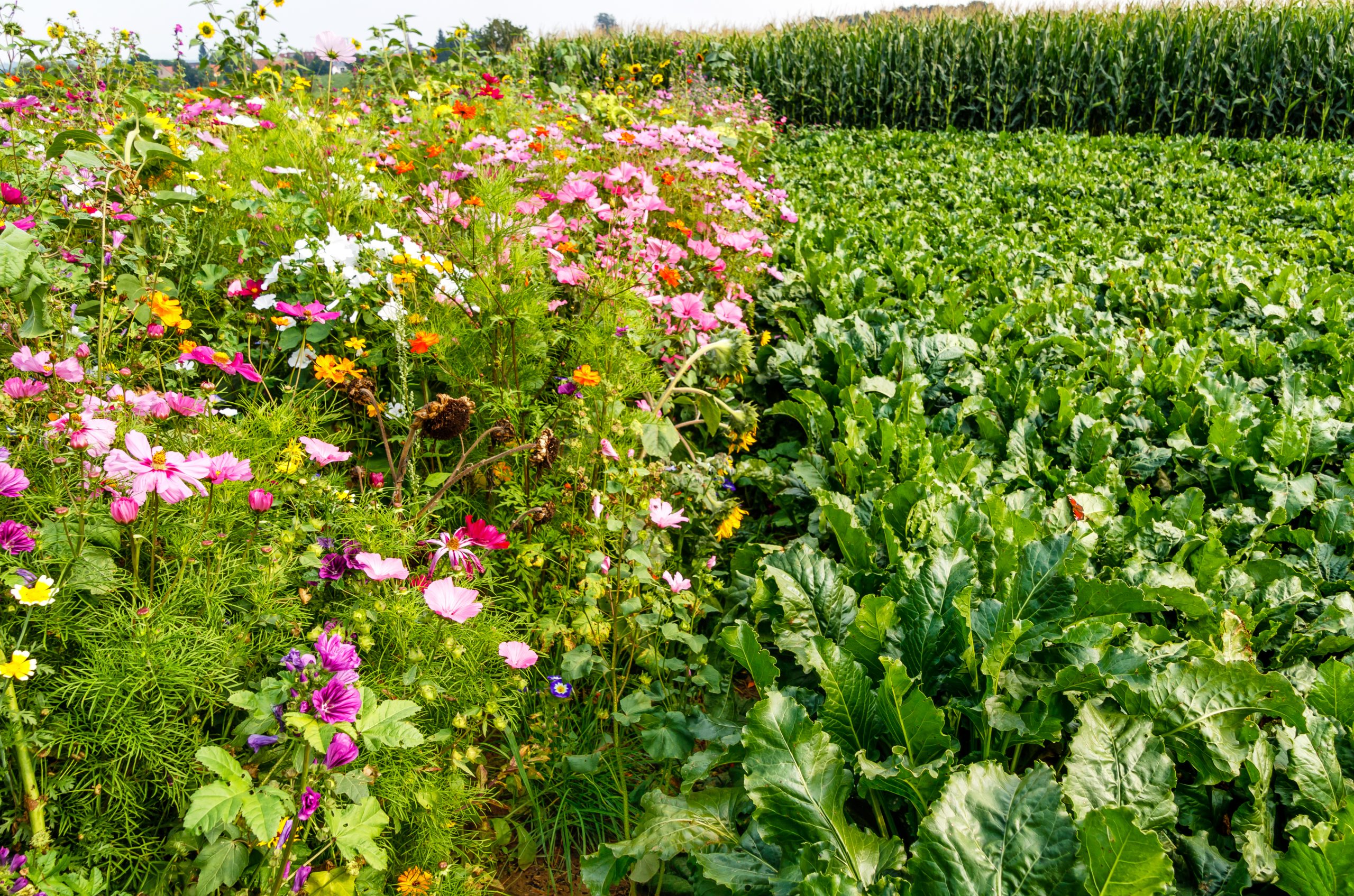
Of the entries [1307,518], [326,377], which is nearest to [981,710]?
[1307,518]

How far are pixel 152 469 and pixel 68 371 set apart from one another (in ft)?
1.69

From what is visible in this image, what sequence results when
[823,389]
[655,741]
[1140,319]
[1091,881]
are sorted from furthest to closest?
[1140,319], [823,389], [655,741], [1091,881]

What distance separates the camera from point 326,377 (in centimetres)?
216

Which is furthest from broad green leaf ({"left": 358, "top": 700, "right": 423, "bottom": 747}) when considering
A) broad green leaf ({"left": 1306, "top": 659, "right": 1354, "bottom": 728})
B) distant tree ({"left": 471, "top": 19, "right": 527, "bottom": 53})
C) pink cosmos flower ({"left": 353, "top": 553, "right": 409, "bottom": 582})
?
distant tree ({"left": 471, "top": 19, "right": 527, "bottom": 53})

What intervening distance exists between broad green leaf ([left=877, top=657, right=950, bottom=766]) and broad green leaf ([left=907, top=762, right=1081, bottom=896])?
149mm

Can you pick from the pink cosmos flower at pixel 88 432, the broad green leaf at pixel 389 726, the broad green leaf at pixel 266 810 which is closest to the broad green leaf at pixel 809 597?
the broad green leaf at pixel 389 726

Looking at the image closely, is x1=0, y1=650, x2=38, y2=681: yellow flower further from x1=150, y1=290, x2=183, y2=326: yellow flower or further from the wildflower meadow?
x1=150, y1=290, x2=183, y2=326: yellow flower

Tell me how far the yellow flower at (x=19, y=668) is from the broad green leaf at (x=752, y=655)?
1077mm

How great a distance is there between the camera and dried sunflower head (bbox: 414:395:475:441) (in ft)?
5.82

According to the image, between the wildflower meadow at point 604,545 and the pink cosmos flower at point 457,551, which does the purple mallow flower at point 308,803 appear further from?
the pink cosmos flower at point 457,551

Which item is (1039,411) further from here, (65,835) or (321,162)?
(321,162)

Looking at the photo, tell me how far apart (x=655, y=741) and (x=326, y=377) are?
1.33 metres

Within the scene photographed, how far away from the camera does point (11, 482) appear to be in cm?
133

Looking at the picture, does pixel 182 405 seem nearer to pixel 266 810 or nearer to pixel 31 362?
pixel 31 362
